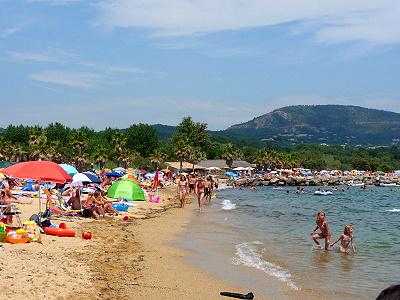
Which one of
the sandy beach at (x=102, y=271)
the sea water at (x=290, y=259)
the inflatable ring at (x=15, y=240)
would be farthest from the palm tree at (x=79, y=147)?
the inflatable ring at (x=15, y=240)

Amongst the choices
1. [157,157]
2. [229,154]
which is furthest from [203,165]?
[157,157]

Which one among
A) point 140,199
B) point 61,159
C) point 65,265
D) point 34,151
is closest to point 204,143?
point 61,159

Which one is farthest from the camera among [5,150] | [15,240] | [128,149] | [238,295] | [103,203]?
[128,149]

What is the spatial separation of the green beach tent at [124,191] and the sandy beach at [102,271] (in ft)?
32.9

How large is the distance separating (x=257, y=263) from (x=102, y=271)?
4.16m

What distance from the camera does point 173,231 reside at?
54.0 ft

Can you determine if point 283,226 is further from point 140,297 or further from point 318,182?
point 318,182

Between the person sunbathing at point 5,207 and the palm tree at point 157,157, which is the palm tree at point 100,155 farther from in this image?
the person sunbathing at point 5,207

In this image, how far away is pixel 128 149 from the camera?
79812mm

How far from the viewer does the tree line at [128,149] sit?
67.2m

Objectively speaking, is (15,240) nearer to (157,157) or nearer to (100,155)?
(100,155)

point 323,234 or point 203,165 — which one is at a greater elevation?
point 323,234

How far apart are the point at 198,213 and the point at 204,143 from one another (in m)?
95.6

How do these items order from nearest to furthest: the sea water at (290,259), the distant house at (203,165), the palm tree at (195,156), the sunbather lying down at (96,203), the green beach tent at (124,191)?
the sea water at (290,259), the sunbather lying down at (96,203), the green beach tent at (124,191), the distant house at (203,165), the palm tree at (195,156)
